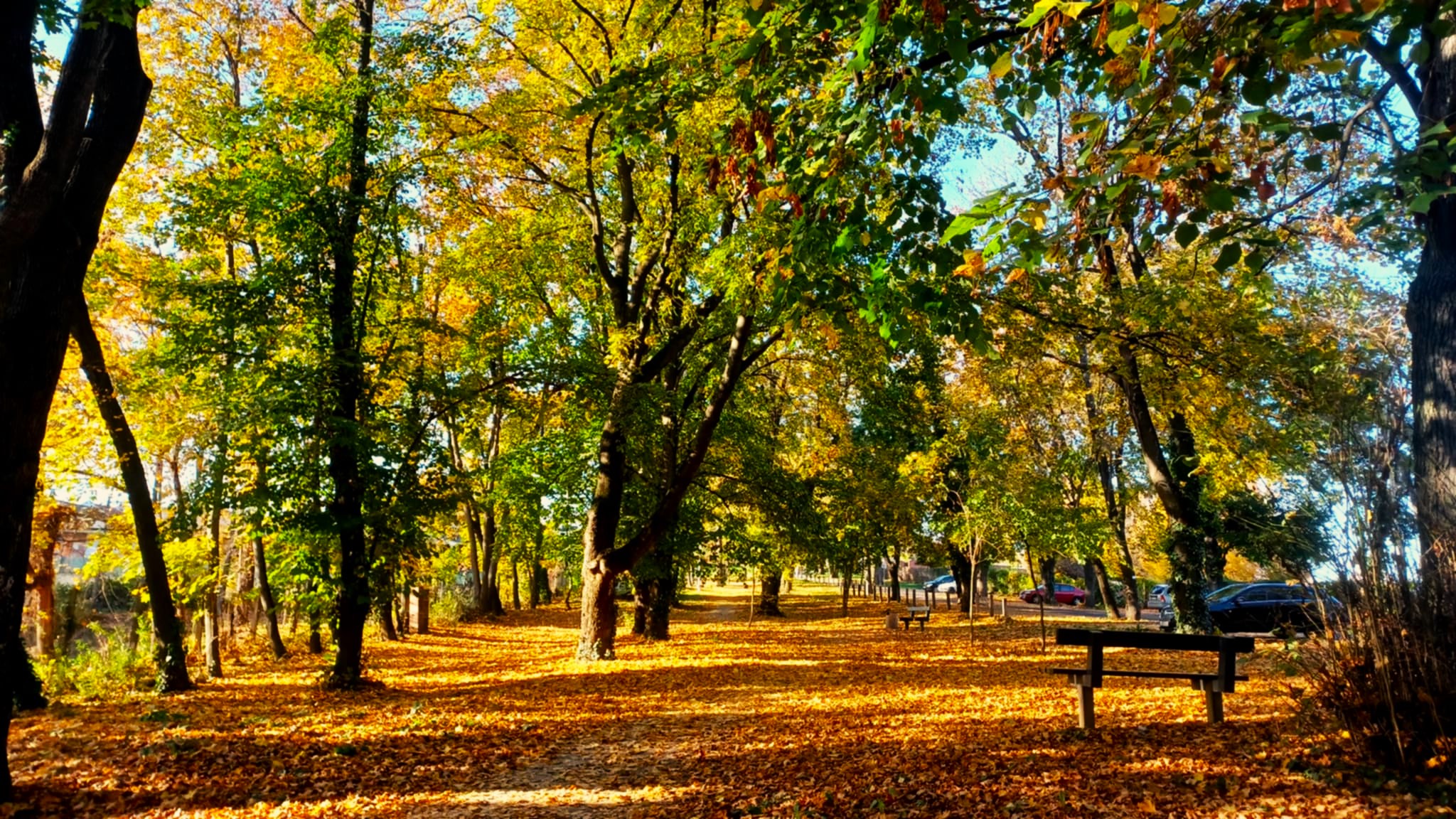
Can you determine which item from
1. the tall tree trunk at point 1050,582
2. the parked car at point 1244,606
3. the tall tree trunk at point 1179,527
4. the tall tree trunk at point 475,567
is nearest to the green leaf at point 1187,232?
the tall tree trunk at point 1179,527

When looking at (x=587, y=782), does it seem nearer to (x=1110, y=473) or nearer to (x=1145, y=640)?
(x=1145, y=640)

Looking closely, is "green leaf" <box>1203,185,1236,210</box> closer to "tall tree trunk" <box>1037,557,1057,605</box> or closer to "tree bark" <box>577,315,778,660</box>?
"tree bark" <box>577,315,778,660</box>

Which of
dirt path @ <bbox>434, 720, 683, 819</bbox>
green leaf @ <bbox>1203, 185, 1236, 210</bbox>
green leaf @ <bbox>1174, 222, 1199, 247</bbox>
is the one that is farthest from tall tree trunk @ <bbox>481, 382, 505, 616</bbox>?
green leaf @ <bbox>1203, 185, 1236, 210</bbox>

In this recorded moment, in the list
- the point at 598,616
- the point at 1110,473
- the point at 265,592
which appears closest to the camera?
the point at 265,592

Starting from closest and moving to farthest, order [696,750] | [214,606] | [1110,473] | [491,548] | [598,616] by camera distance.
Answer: [696,750] → [214,606] → [598,616] → [1110,473] → [491,548]

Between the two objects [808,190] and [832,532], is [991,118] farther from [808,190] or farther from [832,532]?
[808,190]

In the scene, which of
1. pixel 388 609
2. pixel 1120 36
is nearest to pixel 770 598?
pixel 388 609

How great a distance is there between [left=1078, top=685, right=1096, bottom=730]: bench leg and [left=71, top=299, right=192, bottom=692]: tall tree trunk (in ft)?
35.0

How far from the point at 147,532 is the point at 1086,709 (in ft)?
36.3

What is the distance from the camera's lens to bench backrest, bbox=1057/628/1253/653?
258 inches

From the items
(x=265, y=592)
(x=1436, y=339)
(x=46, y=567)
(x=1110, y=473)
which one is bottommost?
(x=265, y=592)

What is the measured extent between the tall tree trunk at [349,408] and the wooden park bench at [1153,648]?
8.32 metres

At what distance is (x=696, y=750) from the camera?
7242 millimetres

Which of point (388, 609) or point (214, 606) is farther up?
point (214, 606)
